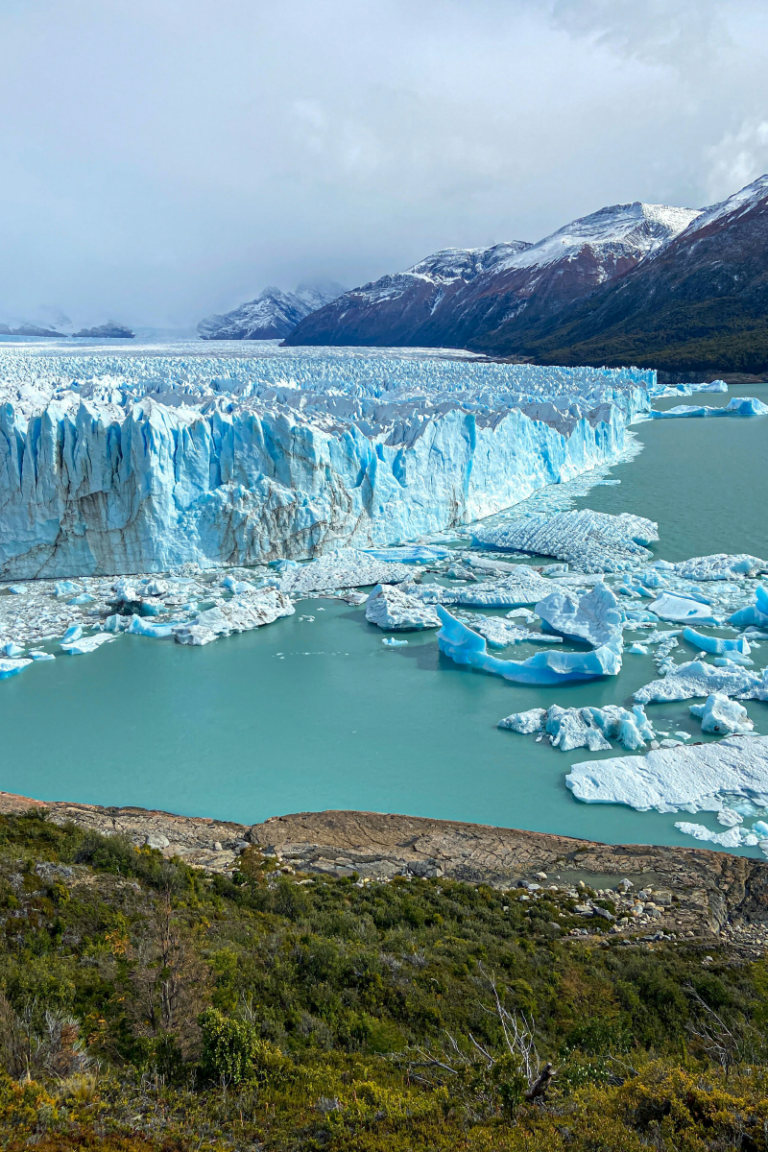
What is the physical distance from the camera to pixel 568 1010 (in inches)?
170

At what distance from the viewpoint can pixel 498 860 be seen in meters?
6.36

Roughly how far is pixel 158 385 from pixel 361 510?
38.8 feet

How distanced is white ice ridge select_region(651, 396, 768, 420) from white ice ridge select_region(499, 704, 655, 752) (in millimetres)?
31968

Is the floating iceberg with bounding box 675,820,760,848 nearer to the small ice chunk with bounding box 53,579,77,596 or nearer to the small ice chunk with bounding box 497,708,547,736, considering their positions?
the small ice chunk with bounding box 497,708,547,736

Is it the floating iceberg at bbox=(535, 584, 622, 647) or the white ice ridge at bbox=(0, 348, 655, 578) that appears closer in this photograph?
the floating iceberg at bbox=(535, 584, 622, 647)

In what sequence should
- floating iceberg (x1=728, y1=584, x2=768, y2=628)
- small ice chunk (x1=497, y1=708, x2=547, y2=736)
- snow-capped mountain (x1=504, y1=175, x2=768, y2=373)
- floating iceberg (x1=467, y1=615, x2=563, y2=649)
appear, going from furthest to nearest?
snow-capped mountain (x1=504, y1=175, x2=768, y2=373)
floating iceberg (x1=728, y1=584, x2=768, y2=628)
floating iceberg (x1=467, y1=615, x2=563, y2=649)
small ice chunk (x1=497, y1=708, x2=547, y2=736)

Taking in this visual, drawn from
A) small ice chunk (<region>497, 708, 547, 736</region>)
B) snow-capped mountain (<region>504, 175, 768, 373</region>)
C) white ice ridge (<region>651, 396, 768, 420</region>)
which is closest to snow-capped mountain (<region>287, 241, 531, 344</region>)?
snow-capped mountain (<region>504, 175, 768, 373</region>)

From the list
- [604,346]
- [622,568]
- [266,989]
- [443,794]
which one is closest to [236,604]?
[443,794]

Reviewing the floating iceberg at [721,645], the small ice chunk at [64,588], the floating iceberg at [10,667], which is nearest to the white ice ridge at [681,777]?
the floating iceberg at [721,645]

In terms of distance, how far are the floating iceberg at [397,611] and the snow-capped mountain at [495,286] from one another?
7322 cm

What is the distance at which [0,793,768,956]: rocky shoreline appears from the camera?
17.7 feet

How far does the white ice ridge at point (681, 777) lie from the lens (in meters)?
7.18

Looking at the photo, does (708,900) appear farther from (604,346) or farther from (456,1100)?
(604,346)

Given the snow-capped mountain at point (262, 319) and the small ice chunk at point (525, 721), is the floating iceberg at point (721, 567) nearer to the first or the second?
the small ice chunk at point (525, 721)
